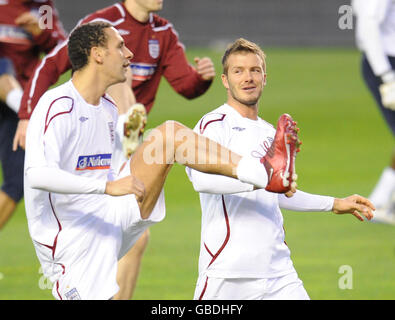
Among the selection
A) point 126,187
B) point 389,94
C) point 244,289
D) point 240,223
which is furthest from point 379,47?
point 126,187

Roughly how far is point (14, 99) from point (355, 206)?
3579mm

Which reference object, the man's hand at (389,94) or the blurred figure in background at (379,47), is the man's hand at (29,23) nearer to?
the blurred figure in background at (379,47)

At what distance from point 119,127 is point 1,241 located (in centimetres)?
401

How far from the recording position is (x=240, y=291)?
5.04 metres

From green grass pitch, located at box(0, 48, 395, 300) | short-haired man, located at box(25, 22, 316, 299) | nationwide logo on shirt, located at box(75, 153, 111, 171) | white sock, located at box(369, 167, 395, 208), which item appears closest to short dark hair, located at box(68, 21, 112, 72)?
short-haired man, located at box(25, 22, 316, 299)

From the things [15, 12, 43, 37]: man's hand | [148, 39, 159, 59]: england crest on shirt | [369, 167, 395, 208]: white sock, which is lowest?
[369, 167, 395, 208]: white sock

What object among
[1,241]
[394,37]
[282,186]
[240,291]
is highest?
[394,37]

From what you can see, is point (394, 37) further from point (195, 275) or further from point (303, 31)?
point (303, 31)

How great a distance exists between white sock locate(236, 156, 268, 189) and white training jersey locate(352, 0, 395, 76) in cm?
365

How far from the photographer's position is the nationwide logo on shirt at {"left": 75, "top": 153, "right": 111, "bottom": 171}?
17.1ft

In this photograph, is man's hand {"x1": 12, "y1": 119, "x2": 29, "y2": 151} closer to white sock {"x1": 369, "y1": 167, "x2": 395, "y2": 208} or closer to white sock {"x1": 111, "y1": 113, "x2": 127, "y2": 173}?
white sock {"x1": 111, "y1": 113, "x2": 127, "y2": 173}

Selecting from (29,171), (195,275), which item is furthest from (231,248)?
(195,275)

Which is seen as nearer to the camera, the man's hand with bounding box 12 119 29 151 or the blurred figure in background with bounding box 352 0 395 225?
the man's hand with bounding box 12 119 29 151
